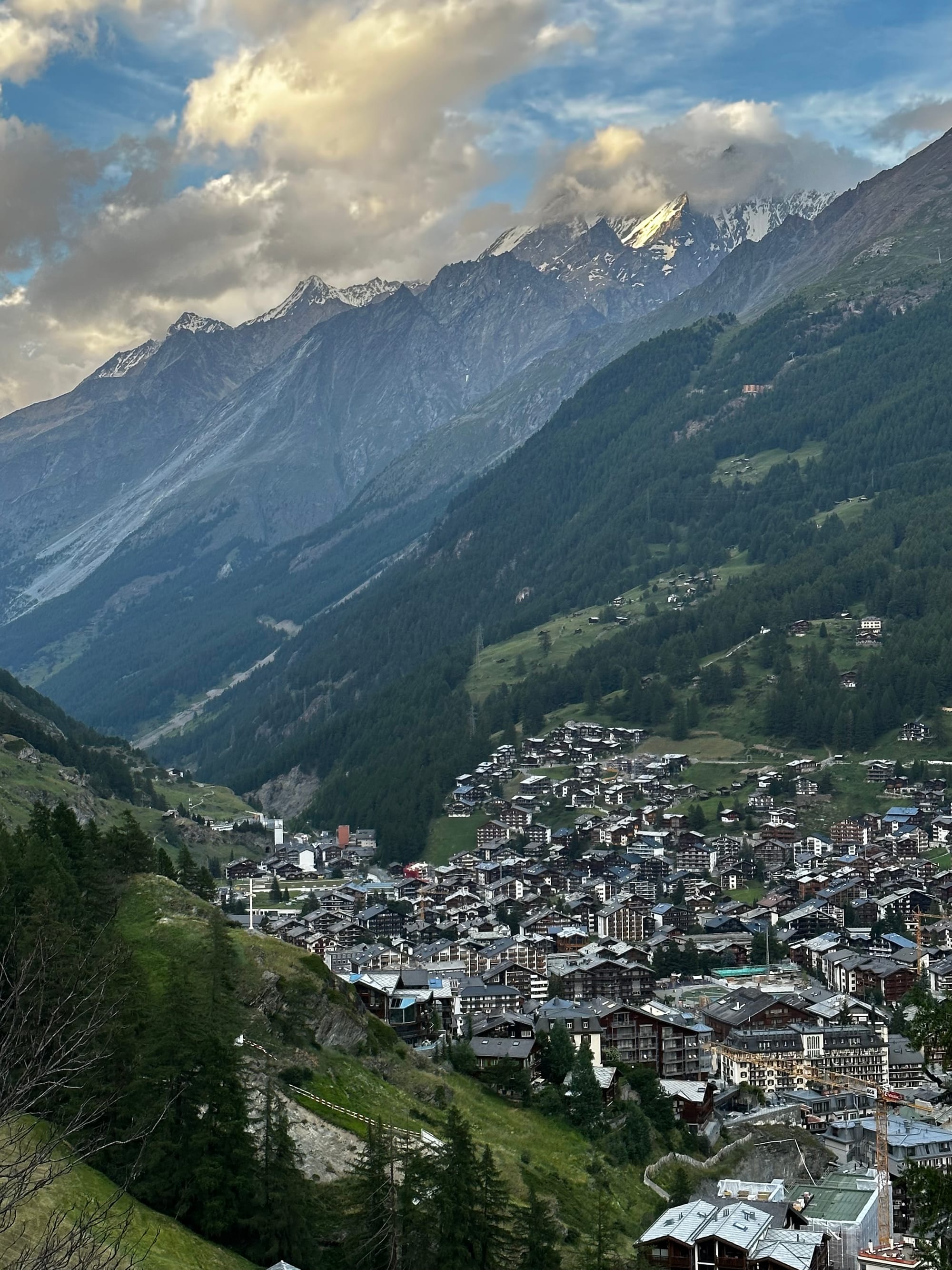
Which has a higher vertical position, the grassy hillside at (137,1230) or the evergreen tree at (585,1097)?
the grassy hillside at (137,1230)

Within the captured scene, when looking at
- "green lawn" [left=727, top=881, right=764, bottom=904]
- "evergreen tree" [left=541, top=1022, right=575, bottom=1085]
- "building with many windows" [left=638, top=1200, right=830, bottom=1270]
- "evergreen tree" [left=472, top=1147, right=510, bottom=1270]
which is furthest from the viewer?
"green lawn" [left=727, top=881, right=764, bottom=904]

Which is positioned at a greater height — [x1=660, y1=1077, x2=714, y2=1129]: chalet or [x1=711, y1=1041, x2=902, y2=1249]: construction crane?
[x1=660, y1=1077, x2=714, y2=1129]: chalet

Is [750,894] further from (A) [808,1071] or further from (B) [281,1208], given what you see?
(B) [281,1208]

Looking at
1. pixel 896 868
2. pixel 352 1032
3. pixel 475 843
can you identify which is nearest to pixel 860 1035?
pixel 352 1032

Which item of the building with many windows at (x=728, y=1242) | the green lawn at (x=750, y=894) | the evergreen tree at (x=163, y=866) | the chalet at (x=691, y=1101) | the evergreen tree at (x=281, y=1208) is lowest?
the green lawn at (x=750, y=894)

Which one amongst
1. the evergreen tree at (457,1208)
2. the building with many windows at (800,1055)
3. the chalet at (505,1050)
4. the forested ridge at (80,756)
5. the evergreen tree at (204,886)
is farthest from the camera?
the forested ridge at (80,756)

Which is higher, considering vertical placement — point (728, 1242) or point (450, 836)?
point (728, 1242)

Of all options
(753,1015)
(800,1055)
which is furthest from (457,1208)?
(753,1015)

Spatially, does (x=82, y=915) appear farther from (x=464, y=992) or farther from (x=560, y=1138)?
(x=464, y=992)

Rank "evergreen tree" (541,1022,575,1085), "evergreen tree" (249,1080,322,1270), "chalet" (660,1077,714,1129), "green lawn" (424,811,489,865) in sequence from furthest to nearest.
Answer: "green lawn" (424,811,489,865) → "chalet" (660,1077,714,1129) → "evergreen tree" (541,1022,575,1085) → "evergreen tree" (249,1080,322,1270)

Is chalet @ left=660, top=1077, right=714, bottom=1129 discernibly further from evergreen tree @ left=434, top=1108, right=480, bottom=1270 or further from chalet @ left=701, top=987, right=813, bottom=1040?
evergreen tree @ left=434, top=1108, right=480, bottom=1270

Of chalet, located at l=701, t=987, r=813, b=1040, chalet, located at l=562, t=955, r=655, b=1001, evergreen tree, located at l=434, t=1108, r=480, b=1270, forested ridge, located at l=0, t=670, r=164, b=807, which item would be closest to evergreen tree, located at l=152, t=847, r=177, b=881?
evergreen tree, located at l=434, t=1108, r=480, b=1270

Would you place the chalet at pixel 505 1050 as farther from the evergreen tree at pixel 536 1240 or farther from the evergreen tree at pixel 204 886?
the evergreen tree at pixel 536 1240

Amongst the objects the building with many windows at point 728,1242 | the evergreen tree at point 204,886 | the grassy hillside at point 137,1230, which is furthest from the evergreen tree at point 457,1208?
the evergreen tree at point 204,886
